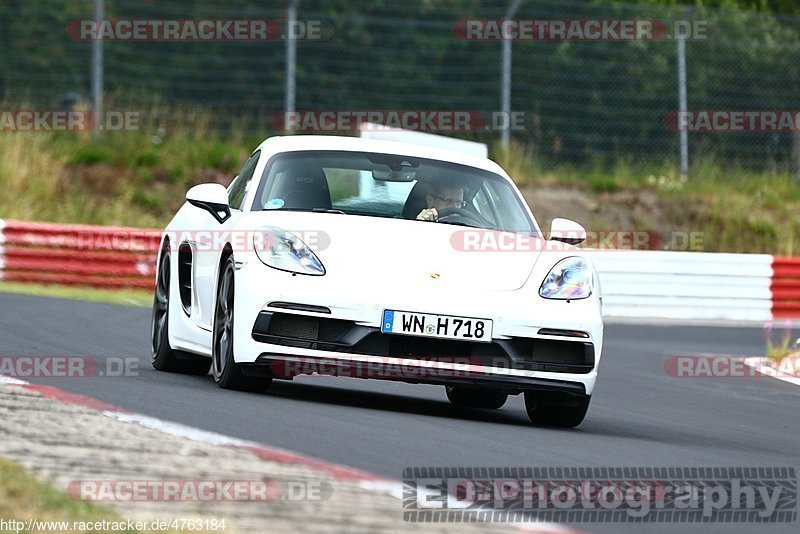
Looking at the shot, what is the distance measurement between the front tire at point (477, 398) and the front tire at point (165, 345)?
1472 mm

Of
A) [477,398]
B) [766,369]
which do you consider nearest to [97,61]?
Result: [766,369]

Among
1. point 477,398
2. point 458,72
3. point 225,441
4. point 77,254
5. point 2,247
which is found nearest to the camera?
point 225,441

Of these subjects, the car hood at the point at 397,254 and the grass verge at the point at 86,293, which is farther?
the grass verge at the point at 86,293

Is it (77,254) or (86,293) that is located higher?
(77,254)

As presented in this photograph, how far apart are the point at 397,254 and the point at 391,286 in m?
0.24

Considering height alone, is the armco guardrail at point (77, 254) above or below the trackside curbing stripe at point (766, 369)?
above

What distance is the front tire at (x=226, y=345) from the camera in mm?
7914

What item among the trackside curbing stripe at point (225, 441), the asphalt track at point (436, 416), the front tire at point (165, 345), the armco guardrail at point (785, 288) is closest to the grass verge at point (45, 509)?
the trackside curbing stripe at point (225, 441)

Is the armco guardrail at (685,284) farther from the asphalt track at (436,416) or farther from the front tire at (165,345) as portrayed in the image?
the front tire at (165,345)

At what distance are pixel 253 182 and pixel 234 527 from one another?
4661mm

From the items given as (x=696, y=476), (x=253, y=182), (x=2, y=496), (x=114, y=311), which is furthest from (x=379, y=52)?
(x=2, y=496)

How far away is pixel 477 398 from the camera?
9.22 m

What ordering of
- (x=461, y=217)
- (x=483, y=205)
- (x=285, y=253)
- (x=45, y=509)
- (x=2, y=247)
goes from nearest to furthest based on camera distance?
(x=45, y=509)
(x=285, y=253)
(x=461, y=217)
(x=483, y=205)
(x=2, y=247)

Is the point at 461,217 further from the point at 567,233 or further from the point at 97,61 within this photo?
the point at 97,61
